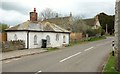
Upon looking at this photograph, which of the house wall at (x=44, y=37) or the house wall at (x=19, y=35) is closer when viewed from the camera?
the house wall at (x=19, y=35)

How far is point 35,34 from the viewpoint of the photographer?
3738cm

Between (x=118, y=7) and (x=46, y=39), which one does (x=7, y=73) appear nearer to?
(x=118, y=7)

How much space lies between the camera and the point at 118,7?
40.9 ft

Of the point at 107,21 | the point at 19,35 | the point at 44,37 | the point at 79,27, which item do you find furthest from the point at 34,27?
the point at 107,21

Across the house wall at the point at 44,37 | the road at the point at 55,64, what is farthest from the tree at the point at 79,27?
the road at the point at 55,64

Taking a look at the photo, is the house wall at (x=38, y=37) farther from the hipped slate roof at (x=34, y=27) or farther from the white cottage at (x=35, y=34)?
the hipped slate roof at (x=34, y=27)

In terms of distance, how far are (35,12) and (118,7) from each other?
28.6m

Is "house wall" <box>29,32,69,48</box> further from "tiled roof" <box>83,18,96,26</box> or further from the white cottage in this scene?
"tiled roof" <box>83,18,96,26</box>

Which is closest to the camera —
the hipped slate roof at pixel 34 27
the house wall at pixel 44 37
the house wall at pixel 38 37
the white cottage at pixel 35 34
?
the house wall at pixel 38 37

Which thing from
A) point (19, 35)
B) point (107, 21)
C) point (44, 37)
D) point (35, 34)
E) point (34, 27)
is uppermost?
point (107, 21)

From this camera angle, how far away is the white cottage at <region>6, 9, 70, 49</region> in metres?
36.0

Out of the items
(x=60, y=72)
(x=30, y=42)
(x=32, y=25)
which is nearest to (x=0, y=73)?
(x=60, y=72)

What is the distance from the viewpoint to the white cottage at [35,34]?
118 ft

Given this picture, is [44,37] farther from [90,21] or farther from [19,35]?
[90,21]
